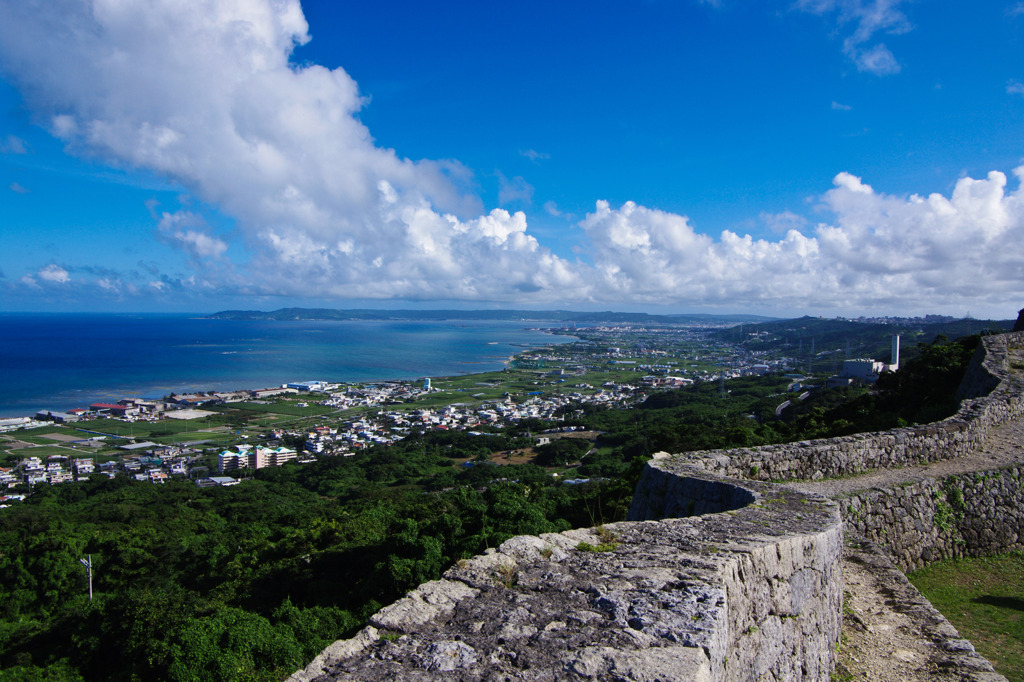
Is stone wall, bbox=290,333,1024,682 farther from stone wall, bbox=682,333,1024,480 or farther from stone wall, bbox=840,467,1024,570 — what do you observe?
stone wall, bbox=840,467,1024,570

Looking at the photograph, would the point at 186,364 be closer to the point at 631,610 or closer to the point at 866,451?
the point at 866,451

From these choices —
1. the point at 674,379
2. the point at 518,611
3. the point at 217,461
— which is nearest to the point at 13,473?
the point at 217,461

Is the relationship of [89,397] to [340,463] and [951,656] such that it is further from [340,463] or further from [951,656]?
[951,656]

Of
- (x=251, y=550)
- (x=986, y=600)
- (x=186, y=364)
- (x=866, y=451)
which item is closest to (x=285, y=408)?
(x=251, y=550)

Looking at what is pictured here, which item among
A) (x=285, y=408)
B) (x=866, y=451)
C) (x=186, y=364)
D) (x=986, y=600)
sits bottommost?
(x=285, y=408)

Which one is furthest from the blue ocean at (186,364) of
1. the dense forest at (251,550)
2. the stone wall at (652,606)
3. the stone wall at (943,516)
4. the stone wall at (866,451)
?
the stone wall at (943,516)

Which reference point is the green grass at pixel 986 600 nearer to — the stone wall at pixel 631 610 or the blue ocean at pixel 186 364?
the stone wall at pixel 631 610

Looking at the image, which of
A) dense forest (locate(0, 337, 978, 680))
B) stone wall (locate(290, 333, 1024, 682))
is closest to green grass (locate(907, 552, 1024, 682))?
stone wall (locate(290, 333, 1024, 682))
